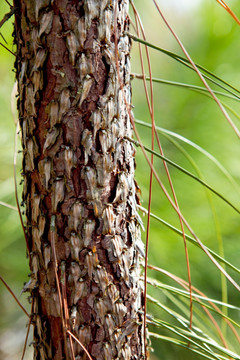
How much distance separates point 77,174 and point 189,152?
0.55 m

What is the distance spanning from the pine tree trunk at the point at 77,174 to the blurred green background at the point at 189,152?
1.45 feet

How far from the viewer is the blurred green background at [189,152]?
755mm

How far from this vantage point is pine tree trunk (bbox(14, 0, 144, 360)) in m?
0.26

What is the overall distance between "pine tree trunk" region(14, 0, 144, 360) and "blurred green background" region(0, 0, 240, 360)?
443 millimetres

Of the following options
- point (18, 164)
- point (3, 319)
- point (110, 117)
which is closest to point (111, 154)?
point (110, 117)

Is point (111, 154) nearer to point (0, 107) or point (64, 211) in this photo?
point (64, 211)

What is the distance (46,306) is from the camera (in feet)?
0.96

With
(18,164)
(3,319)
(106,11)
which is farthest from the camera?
(3,319)

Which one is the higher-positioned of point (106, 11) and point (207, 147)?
point (207, 147)

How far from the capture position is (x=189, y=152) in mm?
796

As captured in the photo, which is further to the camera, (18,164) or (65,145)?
(18,164)

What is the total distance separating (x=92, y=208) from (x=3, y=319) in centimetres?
90

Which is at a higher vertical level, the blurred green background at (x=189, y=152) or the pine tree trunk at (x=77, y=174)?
the blurred green background at (x=189, y=152)

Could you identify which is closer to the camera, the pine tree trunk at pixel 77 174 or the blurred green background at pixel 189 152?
the pine tree trunk at pixel 77 174
